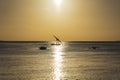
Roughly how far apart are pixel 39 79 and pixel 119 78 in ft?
32.8

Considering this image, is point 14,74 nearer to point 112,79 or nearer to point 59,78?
point 59,78

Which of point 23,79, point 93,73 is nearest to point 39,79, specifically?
point 23,79

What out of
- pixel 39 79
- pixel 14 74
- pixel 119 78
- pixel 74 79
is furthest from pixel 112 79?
pixel 14 74

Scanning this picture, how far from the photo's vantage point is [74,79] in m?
A: 52.1

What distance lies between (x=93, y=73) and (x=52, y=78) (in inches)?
308

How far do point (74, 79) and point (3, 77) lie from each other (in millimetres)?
9045

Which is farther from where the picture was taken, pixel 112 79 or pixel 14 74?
pixel 14 74

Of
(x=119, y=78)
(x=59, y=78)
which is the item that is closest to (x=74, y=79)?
(x=59, y=78)

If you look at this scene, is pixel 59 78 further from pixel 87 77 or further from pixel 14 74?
pixel 14 74

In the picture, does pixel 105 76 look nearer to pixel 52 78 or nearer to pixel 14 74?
pixel 52 78

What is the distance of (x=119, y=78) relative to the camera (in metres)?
52.3

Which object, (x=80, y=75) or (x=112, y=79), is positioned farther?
(x=80, y=75)

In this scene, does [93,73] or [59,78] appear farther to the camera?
[93,73]

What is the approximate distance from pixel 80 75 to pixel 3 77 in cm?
1040
